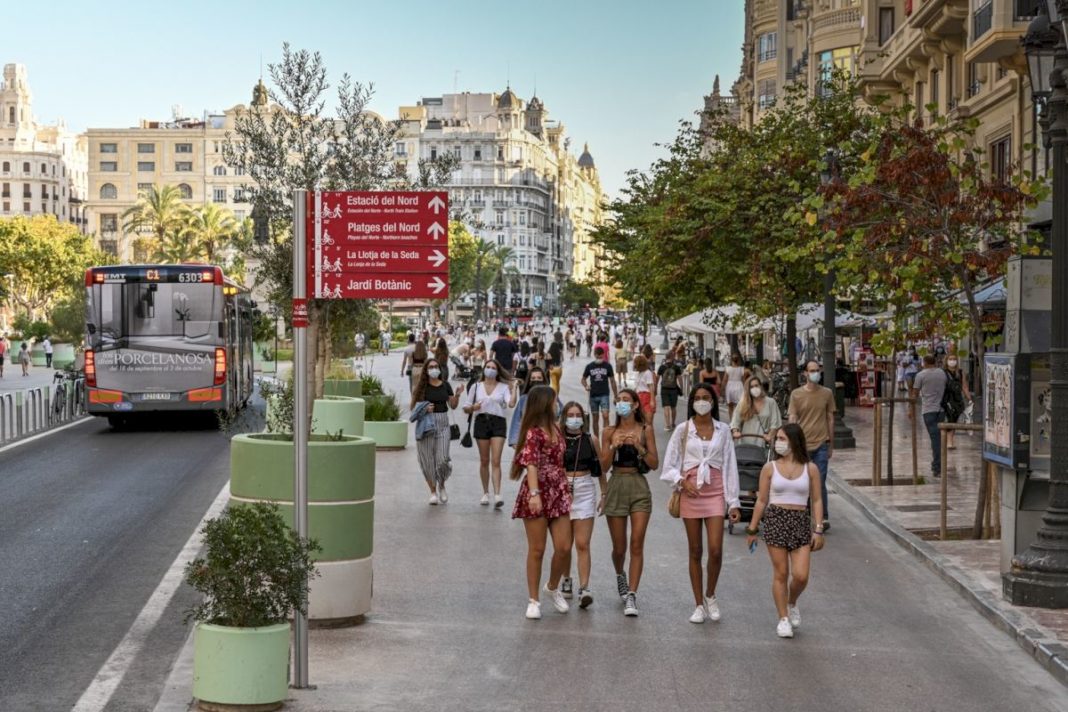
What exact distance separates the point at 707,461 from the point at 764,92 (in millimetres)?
63624

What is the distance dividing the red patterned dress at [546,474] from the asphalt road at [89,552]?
2600 millimetres

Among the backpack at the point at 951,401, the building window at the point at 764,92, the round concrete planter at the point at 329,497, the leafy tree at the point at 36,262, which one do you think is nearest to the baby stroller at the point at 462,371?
the backpack at the point at 951,401

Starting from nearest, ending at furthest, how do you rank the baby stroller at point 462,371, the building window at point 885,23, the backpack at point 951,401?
1. the backpack at point 951,401
2. the building window at point 885,23
3. the baby stroller at point 462,371

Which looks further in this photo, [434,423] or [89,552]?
[434,423]

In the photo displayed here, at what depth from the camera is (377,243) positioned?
360 inches

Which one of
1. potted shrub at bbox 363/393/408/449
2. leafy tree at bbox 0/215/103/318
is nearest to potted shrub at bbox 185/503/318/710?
potted shrub at bbox 363/393/408/449

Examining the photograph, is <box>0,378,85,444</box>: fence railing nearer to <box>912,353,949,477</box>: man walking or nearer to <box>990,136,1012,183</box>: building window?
<box>912,353,949,477</box>: man walking

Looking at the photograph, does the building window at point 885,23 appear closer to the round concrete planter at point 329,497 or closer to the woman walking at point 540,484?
the woman walking at point 540,484

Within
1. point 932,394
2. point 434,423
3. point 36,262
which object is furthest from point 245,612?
point 36,262

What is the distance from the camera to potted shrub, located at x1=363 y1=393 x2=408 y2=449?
25.8 m

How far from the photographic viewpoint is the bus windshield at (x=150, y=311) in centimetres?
2931

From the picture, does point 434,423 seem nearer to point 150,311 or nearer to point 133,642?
point 133,642

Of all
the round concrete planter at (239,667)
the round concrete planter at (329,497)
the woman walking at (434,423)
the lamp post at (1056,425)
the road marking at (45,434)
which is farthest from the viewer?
the road marking at (45,434)

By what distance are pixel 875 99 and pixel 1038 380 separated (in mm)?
10048
